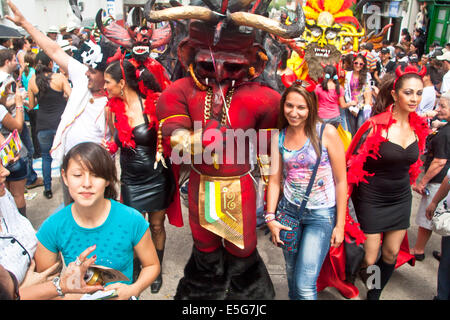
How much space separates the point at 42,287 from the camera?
157 cm

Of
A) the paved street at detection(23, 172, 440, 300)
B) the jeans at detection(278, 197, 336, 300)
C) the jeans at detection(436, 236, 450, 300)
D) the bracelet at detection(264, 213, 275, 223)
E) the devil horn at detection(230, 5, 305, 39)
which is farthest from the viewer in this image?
the paved street at detection(23, 172, 440, 300)

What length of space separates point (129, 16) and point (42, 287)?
2337 mm

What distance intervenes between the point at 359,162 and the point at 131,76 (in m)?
1.74

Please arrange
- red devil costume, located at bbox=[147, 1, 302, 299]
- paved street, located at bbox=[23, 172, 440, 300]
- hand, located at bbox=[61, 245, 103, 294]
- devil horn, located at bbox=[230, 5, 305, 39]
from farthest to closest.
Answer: paved street, located at bbox=[23, 172, 440, 300], red devil costume, located at bbox=[147, 1, 302, 299], devil horn, located at bbox=[230, 5, 305, 39], hand, located at bbox=[61, 245, 103, 294]

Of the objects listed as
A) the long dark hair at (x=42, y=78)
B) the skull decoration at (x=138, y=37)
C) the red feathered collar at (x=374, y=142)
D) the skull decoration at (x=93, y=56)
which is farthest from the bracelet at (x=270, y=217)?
the long dark hair at (x=42, y=78)

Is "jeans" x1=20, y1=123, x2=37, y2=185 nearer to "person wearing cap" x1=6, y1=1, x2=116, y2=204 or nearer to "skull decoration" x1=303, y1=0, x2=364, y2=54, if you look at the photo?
"person wearing cap" x1=6, y1=1, x2=116, y2=204

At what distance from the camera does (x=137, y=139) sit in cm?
280

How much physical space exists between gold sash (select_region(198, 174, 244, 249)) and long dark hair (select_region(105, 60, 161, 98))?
0.91 meters

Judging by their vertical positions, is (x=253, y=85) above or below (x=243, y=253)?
above

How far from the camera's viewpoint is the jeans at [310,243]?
91.9 inches

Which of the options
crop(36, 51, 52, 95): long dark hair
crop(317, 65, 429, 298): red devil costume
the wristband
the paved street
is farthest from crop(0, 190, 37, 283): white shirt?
crop(36, 51, 52, 95): long dark hair

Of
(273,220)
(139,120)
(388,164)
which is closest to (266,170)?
(273,220)

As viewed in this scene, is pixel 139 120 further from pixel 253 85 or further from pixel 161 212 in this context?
pixel 253 85

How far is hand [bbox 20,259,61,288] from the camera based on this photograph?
5.38ft
